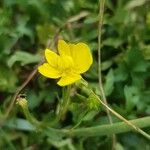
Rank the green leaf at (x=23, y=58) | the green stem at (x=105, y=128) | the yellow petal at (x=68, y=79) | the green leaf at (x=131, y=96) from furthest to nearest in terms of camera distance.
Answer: the green leaf at (x=23, y=58)
the green leaf at (x=131, y=96)
the green stem at (x=105, y=128)
the yellow petal at (x=68, y=79)

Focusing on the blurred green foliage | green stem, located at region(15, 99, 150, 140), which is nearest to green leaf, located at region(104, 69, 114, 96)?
the blurred green foliage

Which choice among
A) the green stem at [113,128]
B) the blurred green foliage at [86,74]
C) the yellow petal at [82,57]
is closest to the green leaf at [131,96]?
the blurred green foliage at [86,74]

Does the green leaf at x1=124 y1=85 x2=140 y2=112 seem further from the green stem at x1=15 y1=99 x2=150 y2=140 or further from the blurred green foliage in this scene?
the green stem at x1=15 y1=99 x2=150 y2=140

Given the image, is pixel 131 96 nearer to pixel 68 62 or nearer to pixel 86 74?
pixel 86 74

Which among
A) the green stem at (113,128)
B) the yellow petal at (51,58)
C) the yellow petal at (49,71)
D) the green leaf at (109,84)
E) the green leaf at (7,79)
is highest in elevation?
the yellow petal at (51,58)

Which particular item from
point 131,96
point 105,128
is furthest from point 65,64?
point 131,96

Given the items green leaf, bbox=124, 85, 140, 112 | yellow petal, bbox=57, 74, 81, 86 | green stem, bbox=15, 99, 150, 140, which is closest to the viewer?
yellow petal, bbox=57, 74, 81, 86

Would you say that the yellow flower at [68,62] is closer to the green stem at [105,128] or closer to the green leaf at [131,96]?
the green stem at [105,128]
